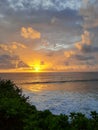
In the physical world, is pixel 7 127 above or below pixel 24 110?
below

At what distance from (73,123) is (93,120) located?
625 mm

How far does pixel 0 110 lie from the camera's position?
1205 cm

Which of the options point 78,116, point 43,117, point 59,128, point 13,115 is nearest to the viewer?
point 59,128

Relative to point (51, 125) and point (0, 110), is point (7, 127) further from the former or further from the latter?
point (51, 125)

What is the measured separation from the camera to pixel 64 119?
896cm

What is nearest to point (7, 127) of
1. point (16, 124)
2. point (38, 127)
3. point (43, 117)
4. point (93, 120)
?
point (16, 124)

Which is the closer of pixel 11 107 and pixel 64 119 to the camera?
pixel 64 119

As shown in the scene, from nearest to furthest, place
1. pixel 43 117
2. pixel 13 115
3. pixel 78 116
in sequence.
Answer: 1. pixel 78 116
2. pixel 43 117
3. pixel 13 115

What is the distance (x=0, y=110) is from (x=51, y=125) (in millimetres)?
4087

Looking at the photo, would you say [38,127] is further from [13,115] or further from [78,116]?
[13,115]

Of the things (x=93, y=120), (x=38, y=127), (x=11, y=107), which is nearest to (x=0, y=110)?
(x=11, y=107)

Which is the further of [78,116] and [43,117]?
[43,117]

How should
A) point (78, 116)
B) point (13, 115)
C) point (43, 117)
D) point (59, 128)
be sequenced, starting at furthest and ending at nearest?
point (13, 115) → point (43, 117) → point (78, 116) → point (59, 128)

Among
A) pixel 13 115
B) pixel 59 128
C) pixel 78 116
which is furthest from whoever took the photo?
pixel 13 115
